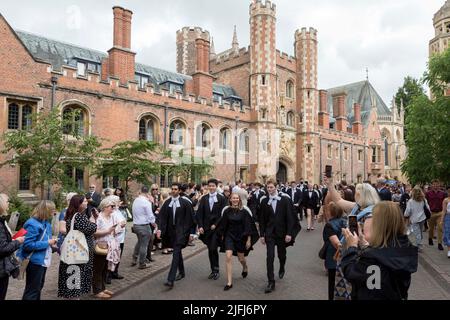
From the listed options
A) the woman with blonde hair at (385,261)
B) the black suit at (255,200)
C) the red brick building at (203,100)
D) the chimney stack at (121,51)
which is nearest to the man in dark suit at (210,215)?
the woman with blonde hair at (385,261)

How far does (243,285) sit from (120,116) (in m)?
15.6

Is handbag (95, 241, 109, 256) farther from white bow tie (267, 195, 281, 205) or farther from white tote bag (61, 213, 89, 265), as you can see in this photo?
white bow tie (267, 195, 281, 205)

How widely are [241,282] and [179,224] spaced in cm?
163

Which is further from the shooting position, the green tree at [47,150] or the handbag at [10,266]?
the green tree at [47,150]

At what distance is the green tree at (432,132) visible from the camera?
12.5 meters

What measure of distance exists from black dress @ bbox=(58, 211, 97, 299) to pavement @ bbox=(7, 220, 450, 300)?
455 millimetres

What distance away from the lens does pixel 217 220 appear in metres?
6.91

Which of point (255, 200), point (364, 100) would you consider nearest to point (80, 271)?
point (255, 200)

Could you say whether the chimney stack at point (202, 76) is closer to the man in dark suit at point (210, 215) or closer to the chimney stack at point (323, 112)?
the chimney stack at point (323, 112)

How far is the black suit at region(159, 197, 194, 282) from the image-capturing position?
625cm

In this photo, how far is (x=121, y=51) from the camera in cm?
2016

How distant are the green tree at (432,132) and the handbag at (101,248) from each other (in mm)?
12445

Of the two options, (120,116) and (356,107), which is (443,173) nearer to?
(120,116)
